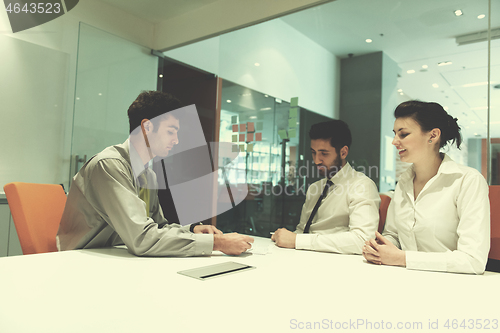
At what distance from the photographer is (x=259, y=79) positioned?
3.46 metres

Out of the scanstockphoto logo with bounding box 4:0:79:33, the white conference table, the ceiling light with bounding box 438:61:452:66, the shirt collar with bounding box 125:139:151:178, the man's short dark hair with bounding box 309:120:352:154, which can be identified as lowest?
the white conference table

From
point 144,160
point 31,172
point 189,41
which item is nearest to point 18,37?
point 31,172

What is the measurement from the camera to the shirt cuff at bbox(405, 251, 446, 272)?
115 cm

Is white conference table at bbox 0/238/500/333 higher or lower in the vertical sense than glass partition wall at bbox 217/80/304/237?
lower

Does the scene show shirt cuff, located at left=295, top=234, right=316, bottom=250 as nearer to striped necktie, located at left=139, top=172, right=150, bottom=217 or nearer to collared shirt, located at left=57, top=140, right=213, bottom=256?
collared shirt, located at left=57, top=140, right=213, bottom=256

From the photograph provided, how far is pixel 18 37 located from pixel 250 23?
224cm

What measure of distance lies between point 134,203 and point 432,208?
1.23m

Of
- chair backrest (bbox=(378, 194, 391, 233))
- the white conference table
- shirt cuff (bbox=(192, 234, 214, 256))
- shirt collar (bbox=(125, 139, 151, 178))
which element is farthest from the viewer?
chair backrest (bbox=(378, 194, 391, 233))

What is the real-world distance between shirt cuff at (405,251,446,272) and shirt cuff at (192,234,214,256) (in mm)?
723

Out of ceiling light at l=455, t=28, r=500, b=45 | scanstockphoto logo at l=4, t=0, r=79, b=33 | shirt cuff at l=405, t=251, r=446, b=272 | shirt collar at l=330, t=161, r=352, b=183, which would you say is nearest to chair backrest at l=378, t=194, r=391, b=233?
shirt collar at l=330, t=161, r=352, b=183

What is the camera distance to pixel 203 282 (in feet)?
2.93

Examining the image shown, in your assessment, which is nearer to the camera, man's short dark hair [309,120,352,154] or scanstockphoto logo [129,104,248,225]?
man's short dark hair [309,120,352,154]

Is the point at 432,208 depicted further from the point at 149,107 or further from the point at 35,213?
the point at 35,213

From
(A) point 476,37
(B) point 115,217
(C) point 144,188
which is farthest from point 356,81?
(B) point 115,217
